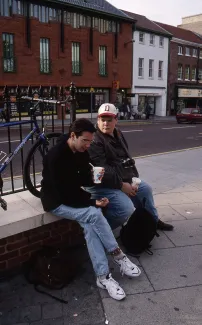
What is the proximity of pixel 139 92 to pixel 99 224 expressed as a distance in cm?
3219

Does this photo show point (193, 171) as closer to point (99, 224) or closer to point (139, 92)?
point (99, 224)

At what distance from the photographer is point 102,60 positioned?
29531 millimetres

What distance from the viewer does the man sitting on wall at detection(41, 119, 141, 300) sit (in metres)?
2.86

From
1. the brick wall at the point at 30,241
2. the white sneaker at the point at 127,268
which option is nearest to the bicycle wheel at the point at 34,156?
the brick wall at the point at 30,241

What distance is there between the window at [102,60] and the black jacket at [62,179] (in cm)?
2768

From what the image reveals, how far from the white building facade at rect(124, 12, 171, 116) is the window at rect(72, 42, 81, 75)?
7339mm

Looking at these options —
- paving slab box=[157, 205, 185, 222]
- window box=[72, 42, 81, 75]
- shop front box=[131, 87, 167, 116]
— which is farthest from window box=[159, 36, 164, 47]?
paving slab box=[157, 205, 185, 222]

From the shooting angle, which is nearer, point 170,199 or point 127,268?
point 127,268

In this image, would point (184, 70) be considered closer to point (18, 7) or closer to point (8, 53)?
point (18, 7)

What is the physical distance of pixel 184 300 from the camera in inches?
107

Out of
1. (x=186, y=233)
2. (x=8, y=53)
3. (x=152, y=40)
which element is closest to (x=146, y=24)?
(x=152, y=40)

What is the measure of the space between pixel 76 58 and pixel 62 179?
1034 inches

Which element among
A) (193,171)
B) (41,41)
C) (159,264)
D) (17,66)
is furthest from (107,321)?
(41,41)

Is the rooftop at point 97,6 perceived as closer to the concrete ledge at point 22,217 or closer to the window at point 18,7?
the window at point 18,7
